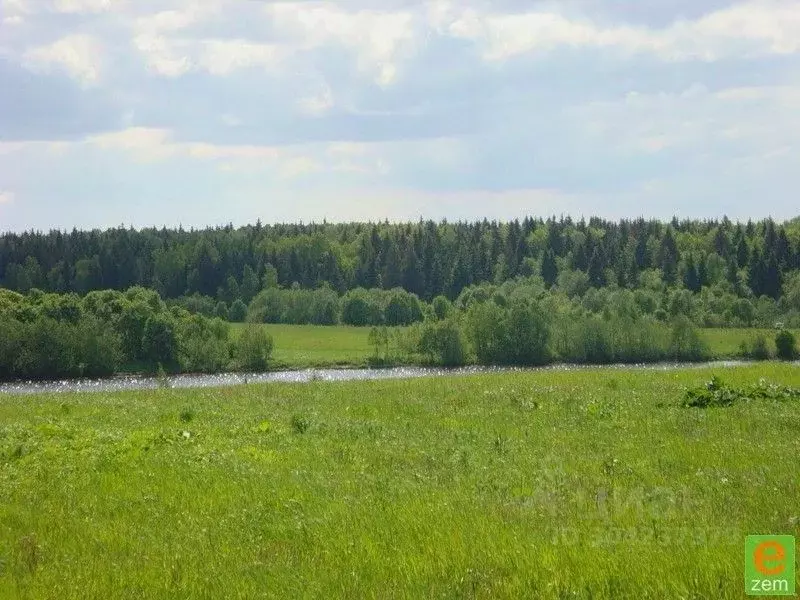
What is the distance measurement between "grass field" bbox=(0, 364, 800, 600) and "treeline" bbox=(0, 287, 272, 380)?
259ft

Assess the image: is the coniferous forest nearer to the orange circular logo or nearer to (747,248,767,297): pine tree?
(747,248,767,297): pine tree

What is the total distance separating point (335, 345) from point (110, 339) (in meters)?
35.4

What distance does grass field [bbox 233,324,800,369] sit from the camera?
112938mm

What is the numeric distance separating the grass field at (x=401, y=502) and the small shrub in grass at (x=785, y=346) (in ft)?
292

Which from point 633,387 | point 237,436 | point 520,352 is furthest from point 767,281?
point 237,436

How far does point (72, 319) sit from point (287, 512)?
103607 mm

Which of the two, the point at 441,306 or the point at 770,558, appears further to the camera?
the point at 441,306

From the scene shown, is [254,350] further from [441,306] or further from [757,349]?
[757,349]

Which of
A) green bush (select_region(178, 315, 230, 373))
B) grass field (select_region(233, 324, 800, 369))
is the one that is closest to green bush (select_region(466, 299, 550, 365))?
grass field (select_region(233, 324, 800, 369))

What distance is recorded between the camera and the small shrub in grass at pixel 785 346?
10644 centimetres

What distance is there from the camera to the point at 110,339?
346ft

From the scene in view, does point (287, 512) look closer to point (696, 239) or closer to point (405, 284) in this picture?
point (405, 284)

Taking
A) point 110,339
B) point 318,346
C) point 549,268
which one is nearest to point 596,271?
point 549,268

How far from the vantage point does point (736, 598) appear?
934cm
